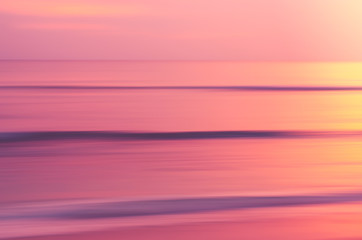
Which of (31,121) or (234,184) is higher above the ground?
(31,121)

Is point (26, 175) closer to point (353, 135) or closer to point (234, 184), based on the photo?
point (234, 184)

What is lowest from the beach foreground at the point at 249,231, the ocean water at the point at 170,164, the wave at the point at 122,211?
the beach foreground at the point at 249,231

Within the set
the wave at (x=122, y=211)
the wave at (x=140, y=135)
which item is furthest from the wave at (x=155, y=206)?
the wave at (x=140, y=135)

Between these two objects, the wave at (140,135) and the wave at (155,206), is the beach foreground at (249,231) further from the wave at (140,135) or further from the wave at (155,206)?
the wave at (140,135)

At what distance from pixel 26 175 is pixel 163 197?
0.22 metres

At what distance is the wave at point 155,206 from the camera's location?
2.09 ft

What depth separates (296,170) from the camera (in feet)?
2.84

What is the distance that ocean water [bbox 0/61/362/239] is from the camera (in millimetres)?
652

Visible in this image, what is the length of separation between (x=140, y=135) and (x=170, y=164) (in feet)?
0.89

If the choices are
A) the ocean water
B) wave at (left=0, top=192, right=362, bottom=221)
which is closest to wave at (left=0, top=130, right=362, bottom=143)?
the ocean water

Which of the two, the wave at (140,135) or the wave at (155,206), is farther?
the wave at (140,135)

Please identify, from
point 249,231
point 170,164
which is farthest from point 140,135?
point 249,231

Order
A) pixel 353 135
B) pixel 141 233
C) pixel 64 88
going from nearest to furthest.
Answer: pixel 141 233, pixel 353 135, pixel 64 88

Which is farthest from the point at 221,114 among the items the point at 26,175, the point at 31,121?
the point at 26,175
